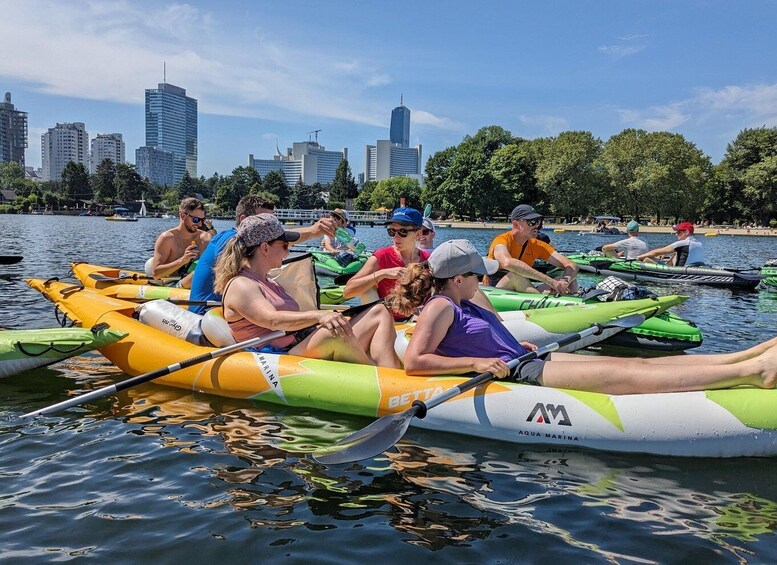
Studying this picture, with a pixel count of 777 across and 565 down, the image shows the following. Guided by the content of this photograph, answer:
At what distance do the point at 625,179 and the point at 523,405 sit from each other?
216ft

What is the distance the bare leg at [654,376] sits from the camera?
4609mm

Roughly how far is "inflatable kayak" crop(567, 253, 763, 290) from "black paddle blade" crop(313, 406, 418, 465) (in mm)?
13818

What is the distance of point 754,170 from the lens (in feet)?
196

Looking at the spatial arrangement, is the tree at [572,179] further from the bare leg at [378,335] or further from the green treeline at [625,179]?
the bare leg at [378,335]

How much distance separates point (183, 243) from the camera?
31.8 feet

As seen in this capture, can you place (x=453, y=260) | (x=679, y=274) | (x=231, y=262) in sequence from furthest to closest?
1. (x=679, y=274)
2. (x=231, y=262)
3. (x=453, y=260)

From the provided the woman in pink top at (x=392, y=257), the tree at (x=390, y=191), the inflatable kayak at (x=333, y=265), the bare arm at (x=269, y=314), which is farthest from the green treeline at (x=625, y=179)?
the bare arm at (x=269, y=314)

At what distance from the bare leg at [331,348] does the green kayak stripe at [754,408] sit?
2694 mm

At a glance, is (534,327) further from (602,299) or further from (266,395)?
(266,395)

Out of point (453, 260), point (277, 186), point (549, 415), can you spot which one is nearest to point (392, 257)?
point (453, 260)

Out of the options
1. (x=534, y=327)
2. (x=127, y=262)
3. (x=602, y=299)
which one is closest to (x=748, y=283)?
(x=602, y=299)

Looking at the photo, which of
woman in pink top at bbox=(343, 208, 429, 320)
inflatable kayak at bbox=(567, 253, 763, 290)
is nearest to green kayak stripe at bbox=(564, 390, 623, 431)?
woman in pink top at bbox=(343, 208, 429, 320)

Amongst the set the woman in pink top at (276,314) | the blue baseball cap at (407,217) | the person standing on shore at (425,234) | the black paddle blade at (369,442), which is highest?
the blue baseball cap at (407,217)

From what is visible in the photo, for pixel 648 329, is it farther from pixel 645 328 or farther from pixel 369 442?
pixel 369 442
